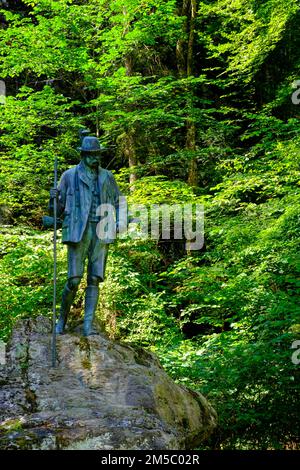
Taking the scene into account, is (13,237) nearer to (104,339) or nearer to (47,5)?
(104,339)

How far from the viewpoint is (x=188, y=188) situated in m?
10.8

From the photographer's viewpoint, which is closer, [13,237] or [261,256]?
[261,256]

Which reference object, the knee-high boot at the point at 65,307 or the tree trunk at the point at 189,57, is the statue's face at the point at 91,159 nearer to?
the knee-high boot at the point at 65,307

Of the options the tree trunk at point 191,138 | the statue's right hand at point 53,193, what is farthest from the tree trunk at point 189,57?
the statue's right hand at point 53,193

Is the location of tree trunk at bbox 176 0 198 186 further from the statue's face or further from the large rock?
the large rock

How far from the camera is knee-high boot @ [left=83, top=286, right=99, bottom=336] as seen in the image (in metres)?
5.25

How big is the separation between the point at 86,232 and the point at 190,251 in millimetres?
6810

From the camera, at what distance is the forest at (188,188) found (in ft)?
20.5

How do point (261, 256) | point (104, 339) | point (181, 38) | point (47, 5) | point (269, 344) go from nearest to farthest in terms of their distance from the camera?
point (104, 339) → point (269, 344) → point (261, 256) → point (47, 5) → point (181, 38)

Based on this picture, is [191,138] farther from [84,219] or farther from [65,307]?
[65,307]

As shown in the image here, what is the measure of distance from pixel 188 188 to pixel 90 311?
19.1 ft

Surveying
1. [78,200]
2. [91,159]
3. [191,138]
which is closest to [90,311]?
[78,200]
